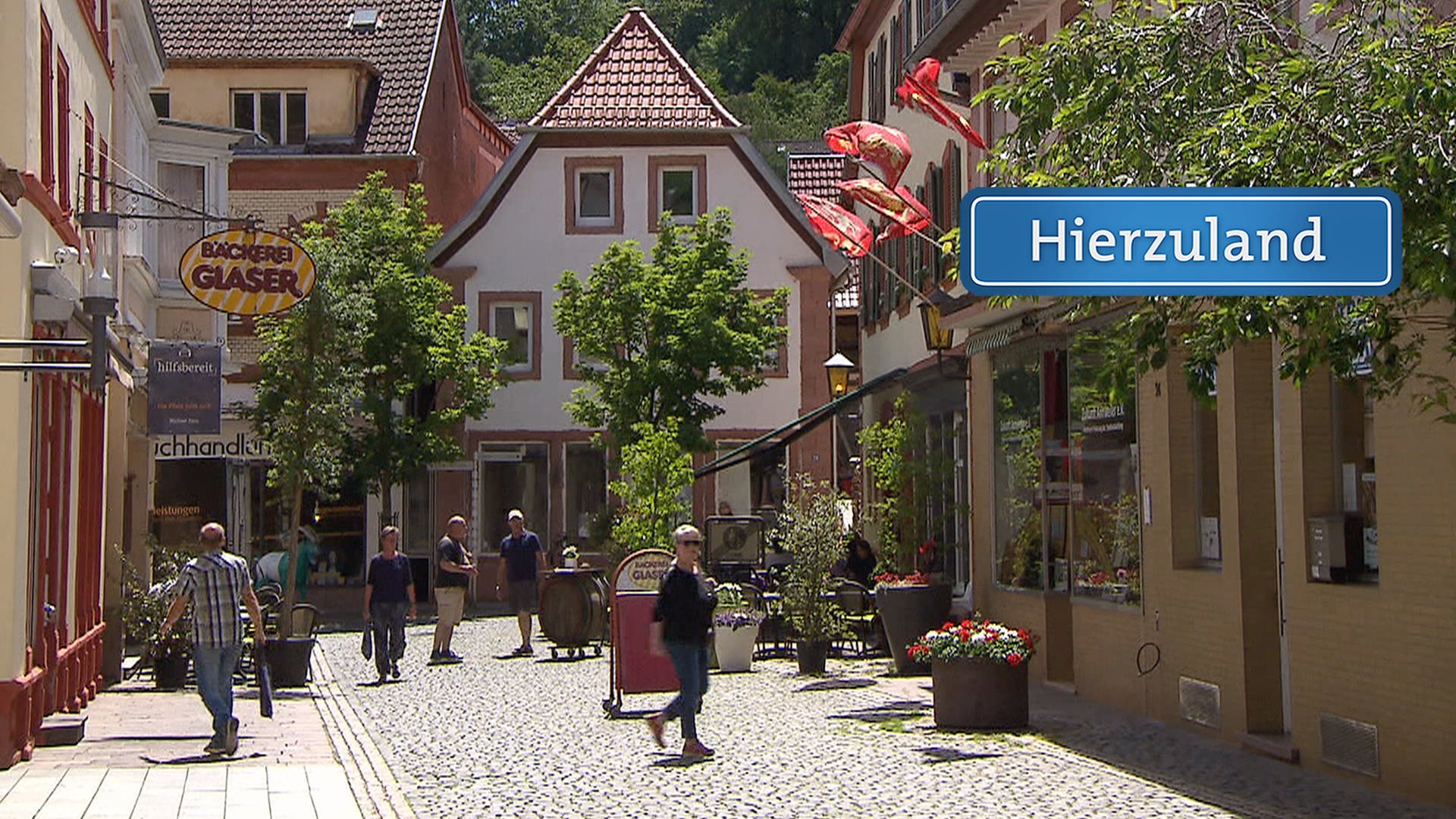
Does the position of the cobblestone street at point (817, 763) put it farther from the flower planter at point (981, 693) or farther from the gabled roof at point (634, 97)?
the gabled roof at point (634, 97)

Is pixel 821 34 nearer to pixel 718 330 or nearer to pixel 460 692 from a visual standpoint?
pixel 718 330

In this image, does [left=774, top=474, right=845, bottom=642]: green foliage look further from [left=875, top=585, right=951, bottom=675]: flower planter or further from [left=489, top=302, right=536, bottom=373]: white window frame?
[left=489, top=302, right=536, bottom=373]: white window frame

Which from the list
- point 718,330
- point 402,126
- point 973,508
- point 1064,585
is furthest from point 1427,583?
point 402,126

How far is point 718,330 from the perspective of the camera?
34688 mm

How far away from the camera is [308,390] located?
86.8 feet

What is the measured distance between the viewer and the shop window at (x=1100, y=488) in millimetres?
17391

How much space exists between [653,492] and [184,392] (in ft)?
20.5

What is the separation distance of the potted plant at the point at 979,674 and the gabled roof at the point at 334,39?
26.8 m

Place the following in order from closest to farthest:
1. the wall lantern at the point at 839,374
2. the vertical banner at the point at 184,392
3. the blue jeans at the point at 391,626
A: 1. the vertical banner at the point at 184,392
2. the blue jeans at the point at 391,626
3. the wall lantern at the point at 839,374

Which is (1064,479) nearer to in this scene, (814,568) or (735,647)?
(814,568)

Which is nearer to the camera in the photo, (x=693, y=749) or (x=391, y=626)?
(x=693, y=749)

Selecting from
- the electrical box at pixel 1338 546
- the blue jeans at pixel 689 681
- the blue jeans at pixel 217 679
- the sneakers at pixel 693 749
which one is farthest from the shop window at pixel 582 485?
the electrical box at pixel 1338 546

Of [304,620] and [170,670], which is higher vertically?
[304,620]

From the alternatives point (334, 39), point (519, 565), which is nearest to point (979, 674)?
point (519, 565)
